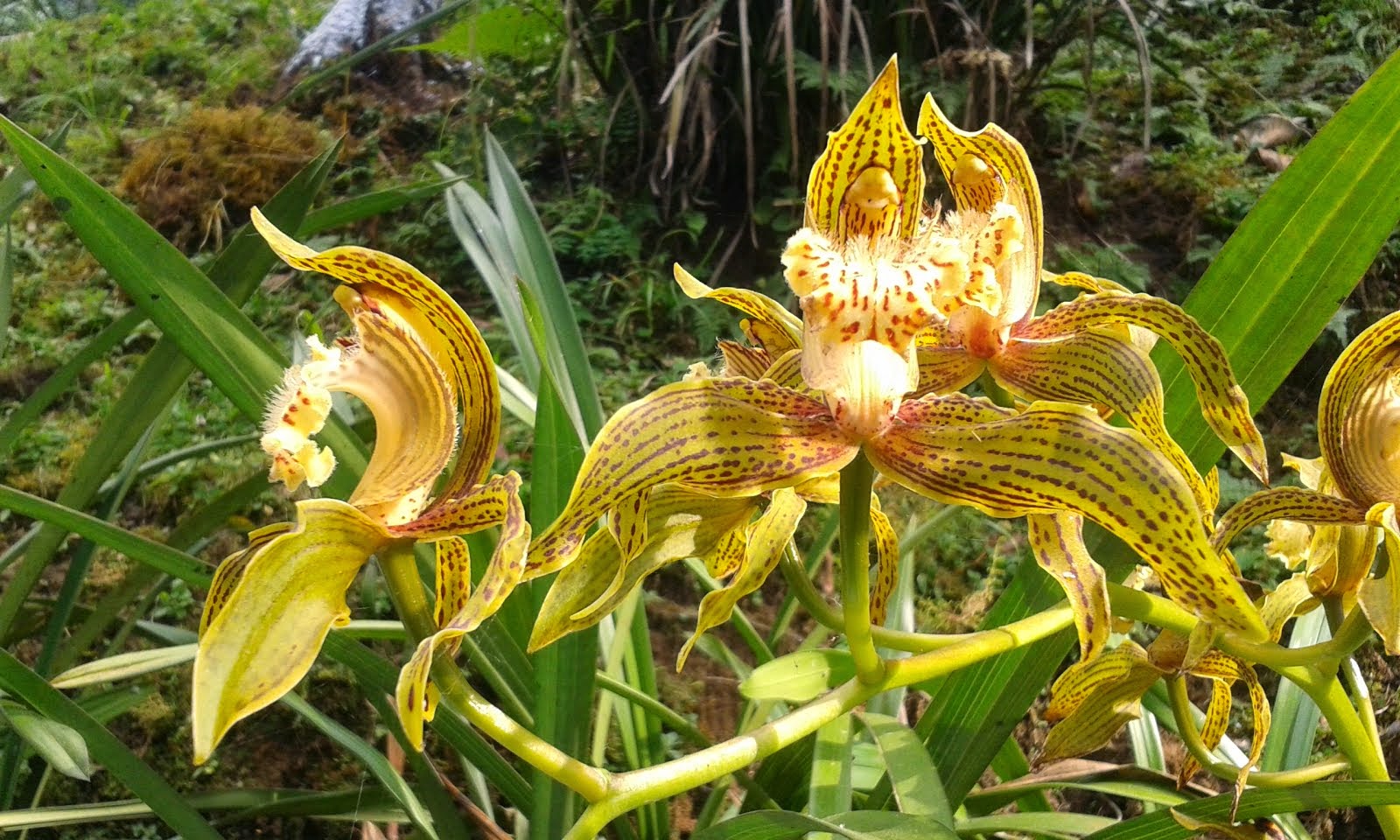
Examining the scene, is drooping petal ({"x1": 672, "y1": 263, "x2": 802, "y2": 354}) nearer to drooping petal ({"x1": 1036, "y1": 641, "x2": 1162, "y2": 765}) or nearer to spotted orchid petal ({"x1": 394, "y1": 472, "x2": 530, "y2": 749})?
spotted orchid petal ({"x1": 394, "y1": 472, "x2": 530, "y2": 749})

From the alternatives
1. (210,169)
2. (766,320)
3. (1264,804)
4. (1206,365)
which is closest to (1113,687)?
(1264,804)

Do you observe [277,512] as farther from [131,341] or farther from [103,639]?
[131,341]

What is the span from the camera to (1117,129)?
3.37 metres

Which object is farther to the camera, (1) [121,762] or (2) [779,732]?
(1) [121,762]

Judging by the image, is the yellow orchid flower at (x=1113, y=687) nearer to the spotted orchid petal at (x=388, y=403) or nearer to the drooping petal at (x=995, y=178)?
the drooping petal at (x=995, y=178)

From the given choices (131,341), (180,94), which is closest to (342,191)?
(131,341)

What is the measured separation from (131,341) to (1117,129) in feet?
10.6

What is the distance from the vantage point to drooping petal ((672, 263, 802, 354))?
0.88 metres

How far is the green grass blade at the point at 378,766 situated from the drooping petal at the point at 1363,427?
1059 mm

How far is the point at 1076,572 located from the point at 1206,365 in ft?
0.69

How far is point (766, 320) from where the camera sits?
0.91 metres

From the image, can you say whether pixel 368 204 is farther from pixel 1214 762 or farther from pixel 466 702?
pixel 1214 762

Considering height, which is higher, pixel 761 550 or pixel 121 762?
pixel 761 550

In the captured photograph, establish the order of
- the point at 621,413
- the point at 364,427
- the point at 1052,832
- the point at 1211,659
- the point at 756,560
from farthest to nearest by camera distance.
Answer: the point at 364,427, the point at 1052,832, the point at 1211,659, the point at 756,560, the point at 621,413
